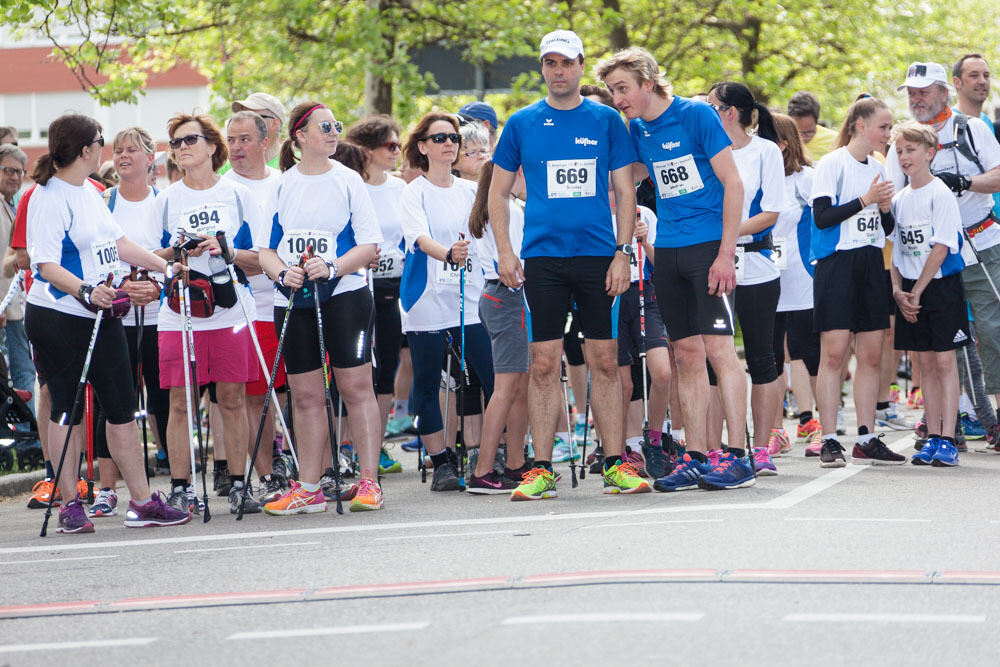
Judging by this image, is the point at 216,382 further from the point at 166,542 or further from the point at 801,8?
the point at 801,8

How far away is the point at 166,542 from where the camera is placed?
25.0ft

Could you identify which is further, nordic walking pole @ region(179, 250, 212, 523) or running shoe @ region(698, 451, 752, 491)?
nordic walking pole @ region(179, 250, 212, 523)

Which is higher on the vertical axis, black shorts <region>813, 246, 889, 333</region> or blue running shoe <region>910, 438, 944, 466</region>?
black shorts <region>813, 246, 889, 333</region>

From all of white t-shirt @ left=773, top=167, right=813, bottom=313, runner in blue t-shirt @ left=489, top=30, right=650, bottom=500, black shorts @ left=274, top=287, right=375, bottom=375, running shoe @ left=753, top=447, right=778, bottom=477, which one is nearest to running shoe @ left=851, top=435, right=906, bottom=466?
running shoe @ left=753, top=447, right=778, bottom=477

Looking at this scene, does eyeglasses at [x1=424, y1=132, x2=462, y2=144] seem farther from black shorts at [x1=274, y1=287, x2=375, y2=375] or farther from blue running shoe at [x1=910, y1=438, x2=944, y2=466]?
blue running shoe at [x1=910, y1=438, x2=944, y2=466]

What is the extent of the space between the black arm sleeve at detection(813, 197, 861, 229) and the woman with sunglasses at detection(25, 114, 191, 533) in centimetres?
404

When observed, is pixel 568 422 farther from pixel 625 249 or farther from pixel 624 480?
pixel 625 249

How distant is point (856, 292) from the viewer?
31.5ft

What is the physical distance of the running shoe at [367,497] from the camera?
27.0ft

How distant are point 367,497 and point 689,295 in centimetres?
202

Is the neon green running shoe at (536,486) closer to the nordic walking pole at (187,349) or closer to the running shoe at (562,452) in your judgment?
the nordic walking pole at (187,349)

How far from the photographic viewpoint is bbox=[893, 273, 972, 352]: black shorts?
9828 millimetres

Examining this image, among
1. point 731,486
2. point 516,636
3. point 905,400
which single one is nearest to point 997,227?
point 731,486

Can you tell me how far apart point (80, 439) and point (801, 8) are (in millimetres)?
23141
